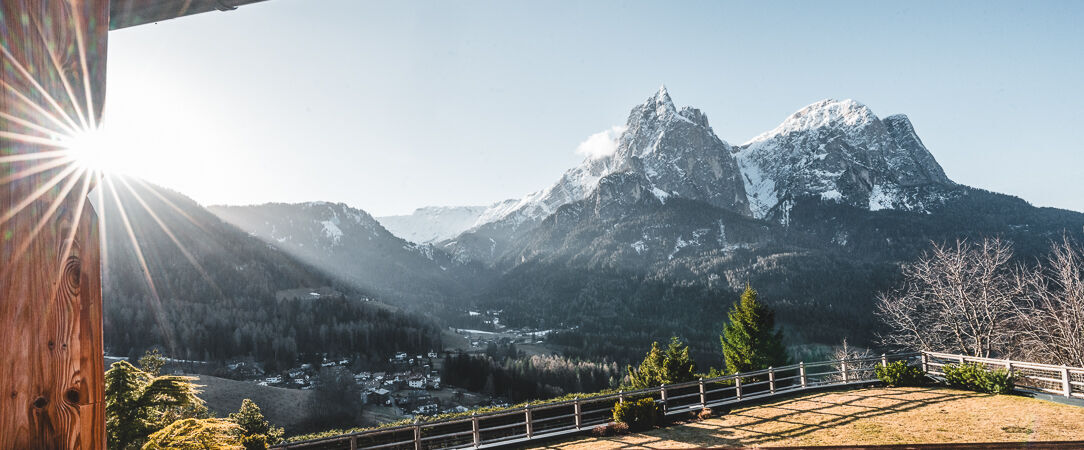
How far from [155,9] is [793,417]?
21435 mm

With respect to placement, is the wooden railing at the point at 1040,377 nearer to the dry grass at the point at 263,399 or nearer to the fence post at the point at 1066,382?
the fence post at the point at 1066,382

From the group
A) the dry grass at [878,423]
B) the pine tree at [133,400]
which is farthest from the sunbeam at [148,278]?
the dry grass at [878,423]

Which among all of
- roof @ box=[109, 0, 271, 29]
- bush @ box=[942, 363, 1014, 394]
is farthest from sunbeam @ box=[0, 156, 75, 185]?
bush @ box=[942, 363, 1014, 394]

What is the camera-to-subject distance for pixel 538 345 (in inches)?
7672

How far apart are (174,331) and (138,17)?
7307 inches

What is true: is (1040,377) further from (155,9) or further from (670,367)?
(155,9)

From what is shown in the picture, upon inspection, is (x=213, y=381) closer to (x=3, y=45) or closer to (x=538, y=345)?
(x=538, y=345)

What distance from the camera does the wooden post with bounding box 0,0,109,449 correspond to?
1.58m

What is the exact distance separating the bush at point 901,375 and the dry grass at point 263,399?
99.3m

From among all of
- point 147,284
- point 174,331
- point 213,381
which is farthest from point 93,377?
point 147,284

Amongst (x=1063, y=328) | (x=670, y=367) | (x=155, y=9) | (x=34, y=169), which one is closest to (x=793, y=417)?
(x=670, y=367)

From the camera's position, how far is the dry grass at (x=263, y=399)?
9569 centimetres

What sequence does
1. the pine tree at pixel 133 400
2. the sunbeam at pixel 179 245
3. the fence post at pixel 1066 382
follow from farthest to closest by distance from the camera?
the sunbeam at pixel 179 245 < the fence post at pixel 1066 382 < the pine tree at pixel 133 400

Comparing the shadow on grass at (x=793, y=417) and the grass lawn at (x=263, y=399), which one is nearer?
the shadow on grass at (x=793, y=417)
